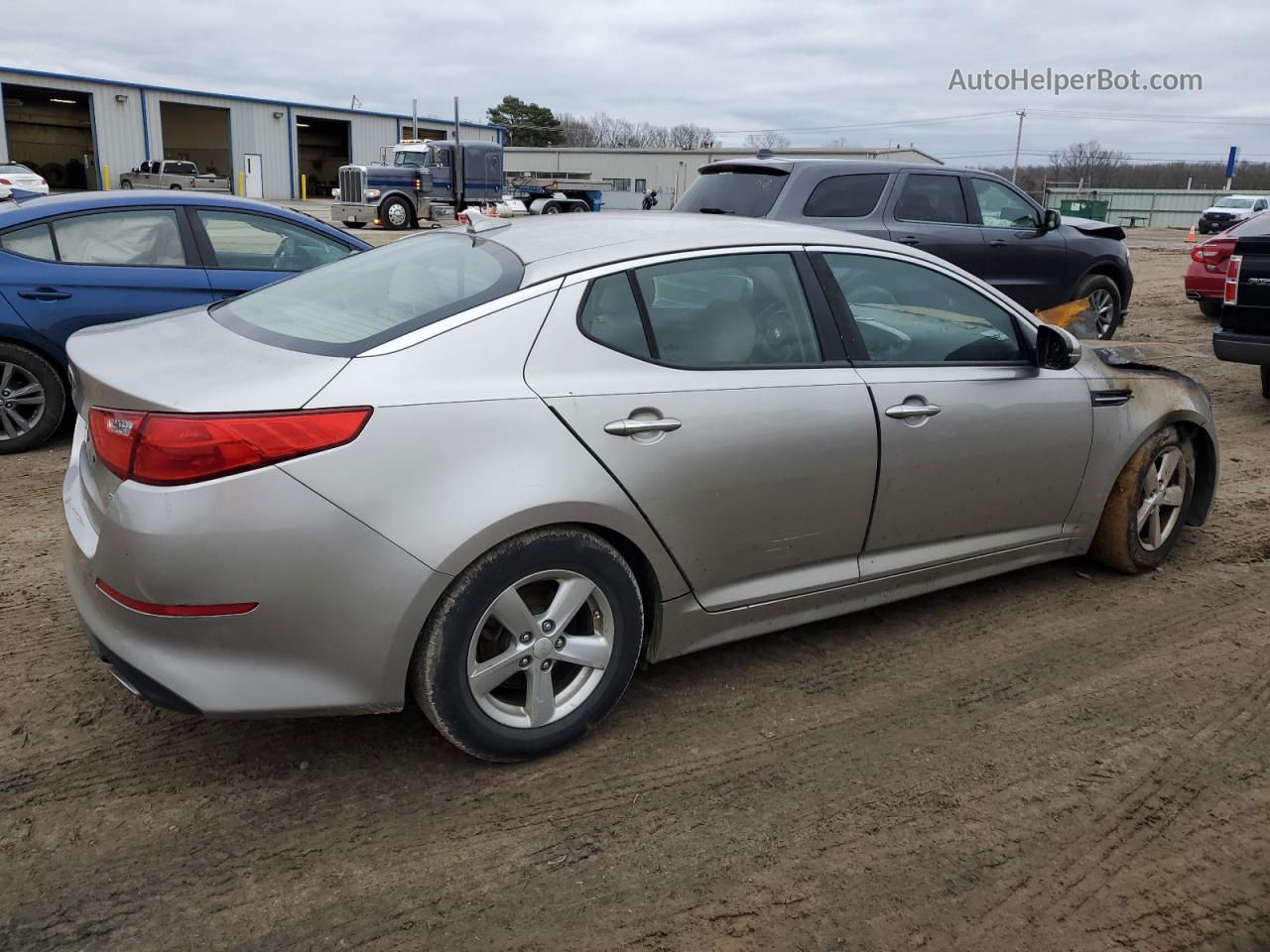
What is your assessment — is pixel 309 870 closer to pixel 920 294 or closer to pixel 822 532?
pixel 822 532

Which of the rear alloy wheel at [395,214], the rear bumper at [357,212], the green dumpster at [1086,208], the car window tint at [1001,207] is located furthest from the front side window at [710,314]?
the green dumpster at [1086,208]

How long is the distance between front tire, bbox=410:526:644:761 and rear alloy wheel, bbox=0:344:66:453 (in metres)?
4.43

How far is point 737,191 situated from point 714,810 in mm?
6577

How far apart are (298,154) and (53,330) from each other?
194ft

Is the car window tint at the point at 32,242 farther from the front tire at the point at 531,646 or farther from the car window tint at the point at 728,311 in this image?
the front tire at the point at 531,646

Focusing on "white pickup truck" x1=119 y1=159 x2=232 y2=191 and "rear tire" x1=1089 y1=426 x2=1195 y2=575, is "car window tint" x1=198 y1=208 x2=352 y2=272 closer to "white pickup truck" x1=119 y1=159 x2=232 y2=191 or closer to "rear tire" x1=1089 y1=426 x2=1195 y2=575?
"rear tire" x1=1089 y1=426 x2=1195 y2=575

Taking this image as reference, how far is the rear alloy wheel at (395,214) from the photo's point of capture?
30.9 meters

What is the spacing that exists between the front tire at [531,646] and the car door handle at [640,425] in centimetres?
30

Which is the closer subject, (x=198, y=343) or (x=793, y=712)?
(x=198, y=343)

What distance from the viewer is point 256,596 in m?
2.53

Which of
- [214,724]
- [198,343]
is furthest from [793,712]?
[198,343]

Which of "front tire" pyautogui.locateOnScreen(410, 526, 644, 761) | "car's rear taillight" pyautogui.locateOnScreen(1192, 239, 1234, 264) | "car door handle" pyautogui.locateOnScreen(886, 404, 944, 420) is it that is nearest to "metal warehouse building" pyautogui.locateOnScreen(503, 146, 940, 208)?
"car's rear taillight" pyautogui.locateOnScreen(1192, 239, 1234, 264)

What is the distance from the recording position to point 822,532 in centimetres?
346

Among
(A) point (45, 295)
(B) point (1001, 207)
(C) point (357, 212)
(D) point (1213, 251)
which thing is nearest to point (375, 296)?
(A) point (45, 295)
